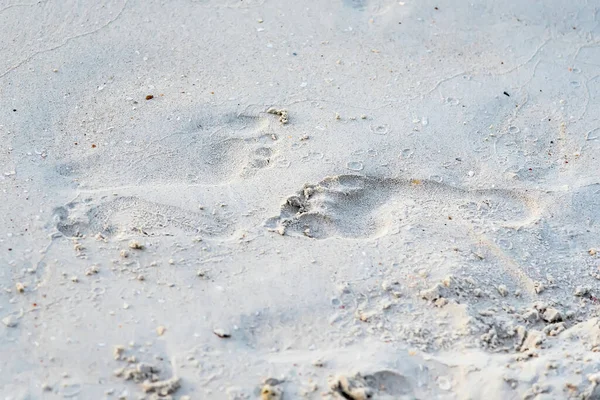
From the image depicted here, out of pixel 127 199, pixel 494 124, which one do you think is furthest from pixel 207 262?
pixel 494 124

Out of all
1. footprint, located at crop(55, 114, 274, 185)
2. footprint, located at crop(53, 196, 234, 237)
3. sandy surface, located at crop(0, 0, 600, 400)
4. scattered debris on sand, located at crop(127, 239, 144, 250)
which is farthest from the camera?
footprint, located at crop(55, 114, 274, 185)

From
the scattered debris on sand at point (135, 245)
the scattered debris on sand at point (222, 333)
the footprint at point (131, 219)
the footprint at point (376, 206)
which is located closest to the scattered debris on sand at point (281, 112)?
the footprint at point (376, 206)

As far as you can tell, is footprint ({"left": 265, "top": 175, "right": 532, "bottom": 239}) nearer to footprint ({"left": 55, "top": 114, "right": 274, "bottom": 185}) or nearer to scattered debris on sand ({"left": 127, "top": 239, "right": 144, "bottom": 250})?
footprint ({"left": 55, "top": 114, "right": 274, "bottom": 185})

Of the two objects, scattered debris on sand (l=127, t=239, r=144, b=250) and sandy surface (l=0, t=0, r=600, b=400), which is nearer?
sandy surface (l=0, t=0, r=600, b=400)

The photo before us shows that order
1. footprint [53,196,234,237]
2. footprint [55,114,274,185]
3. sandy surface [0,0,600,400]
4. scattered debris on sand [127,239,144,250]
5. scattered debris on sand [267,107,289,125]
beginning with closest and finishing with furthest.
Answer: sandy surface [0,0,600,400] < scattered debris on sand [127,239,144,250] < footprint [53,196,234,237] < footprint [55,114,274,185] < scattered debris on sand [267,107,289,125]

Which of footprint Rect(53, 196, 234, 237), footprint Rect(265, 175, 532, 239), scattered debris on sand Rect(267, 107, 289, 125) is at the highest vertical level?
scattered debris on sand Rect(267, 107, 289, 125)

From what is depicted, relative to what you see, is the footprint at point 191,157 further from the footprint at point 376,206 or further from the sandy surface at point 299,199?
the footprint at point 376,206

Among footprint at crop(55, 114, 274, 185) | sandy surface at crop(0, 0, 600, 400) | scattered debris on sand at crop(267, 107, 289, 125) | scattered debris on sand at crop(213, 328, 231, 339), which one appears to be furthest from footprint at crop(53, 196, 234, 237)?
scattered debris on sand at crop(267, 107, 289, 125)

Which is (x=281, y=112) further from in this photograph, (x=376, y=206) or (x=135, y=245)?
(x=135, y=245)
